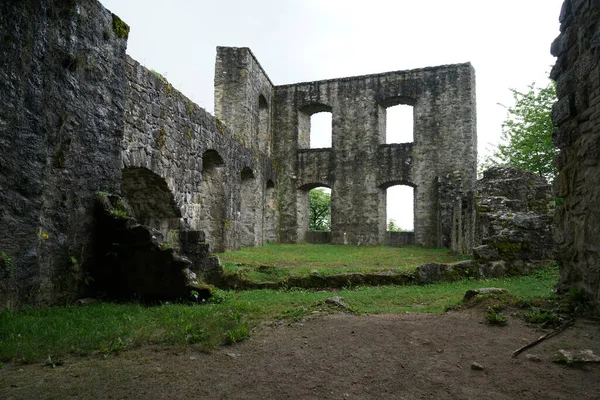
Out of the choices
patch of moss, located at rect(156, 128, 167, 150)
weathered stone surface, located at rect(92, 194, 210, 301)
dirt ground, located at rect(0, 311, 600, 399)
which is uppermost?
patch of moss, located at rect(156, 128, 167, 150)

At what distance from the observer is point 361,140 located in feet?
57.5

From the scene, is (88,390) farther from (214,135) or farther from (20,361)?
(214,135)

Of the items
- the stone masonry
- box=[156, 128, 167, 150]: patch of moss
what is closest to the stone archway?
the stone masonry

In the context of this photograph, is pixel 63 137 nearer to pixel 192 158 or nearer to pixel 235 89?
pixel 192 158

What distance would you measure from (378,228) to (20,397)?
1498cm

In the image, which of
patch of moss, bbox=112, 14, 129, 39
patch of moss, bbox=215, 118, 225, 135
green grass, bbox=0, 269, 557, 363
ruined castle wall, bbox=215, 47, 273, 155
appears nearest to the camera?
green grass, bbox=0, 269, 557, 363

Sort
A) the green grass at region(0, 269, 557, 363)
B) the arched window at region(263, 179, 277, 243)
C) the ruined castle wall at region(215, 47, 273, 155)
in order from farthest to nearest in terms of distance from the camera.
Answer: the arched window at region(263, 179, 277, 243), the ruined castle wall at region(215, 47, 273, 155), the green grass at region(0, 269, 557, 363)

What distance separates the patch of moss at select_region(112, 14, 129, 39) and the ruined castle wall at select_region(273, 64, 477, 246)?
39.0 feet

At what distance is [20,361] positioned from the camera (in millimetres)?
3154

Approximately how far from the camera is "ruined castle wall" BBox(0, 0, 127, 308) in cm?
435

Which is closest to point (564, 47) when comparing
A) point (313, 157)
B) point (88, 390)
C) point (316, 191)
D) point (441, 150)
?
point (88, 390)

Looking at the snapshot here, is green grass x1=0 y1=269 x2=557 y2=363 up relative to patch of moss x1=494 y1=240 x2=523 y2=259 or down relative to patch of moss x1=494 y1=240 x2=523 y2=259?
down

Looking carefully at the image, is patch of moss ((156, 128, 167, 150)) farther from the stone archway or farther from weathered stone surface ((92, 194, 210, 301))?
weathered stone surface ((92, 194, 210, 301))

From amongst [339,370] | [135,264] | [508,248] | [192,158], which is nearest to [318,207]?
[192,158]
